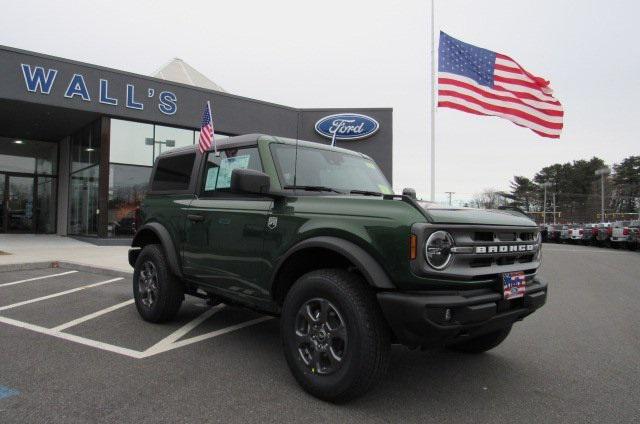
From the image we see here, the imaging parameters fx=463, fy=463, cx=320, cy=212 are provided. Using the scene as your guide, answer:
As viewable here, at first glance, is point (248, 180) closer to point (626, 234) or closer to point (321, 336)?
point (321, 336)

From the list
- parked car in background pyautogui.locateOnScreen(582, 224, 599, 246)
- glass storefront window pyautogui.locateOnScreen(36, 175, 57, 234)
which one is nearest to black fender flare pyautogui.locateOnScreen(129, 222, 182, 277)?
glass storefront window pyautogui.locateOnScreen(36, 175, 57, 234)

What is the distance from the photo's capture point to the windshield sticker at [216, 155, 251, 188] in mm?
4145

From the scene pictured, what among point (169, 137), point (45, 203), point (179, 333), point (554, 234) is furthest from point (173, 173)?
point (554, 234)

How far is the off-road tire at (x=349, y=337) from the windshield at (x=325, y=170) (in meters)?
0.96

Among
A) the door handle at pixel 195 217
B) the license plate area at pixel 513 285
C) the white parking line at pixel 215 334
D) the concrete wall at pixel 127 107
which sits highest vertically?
the concrete wall at pixel 127 107

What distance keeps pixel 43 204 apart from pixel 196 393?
20.5 metres

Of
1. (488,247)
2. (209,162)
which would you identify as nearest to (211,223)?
(209,162)

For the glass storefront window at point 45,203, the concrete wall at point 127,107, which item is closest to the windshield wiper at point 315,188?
the concrete wall at point 127,107

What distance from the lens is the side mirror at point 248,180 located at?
3346 mm

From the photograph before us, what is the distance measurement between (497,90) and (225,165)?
7904 millimetres

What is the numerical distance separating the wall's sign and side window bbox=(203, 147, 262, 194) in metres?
12.1

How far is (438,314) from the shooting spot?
273 cm

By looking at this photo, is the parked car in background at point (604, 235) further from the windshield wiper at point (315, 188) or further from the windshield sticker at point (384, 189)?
the windshield wiper at point (315, 188)

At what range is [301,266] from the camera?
3.57 metres
